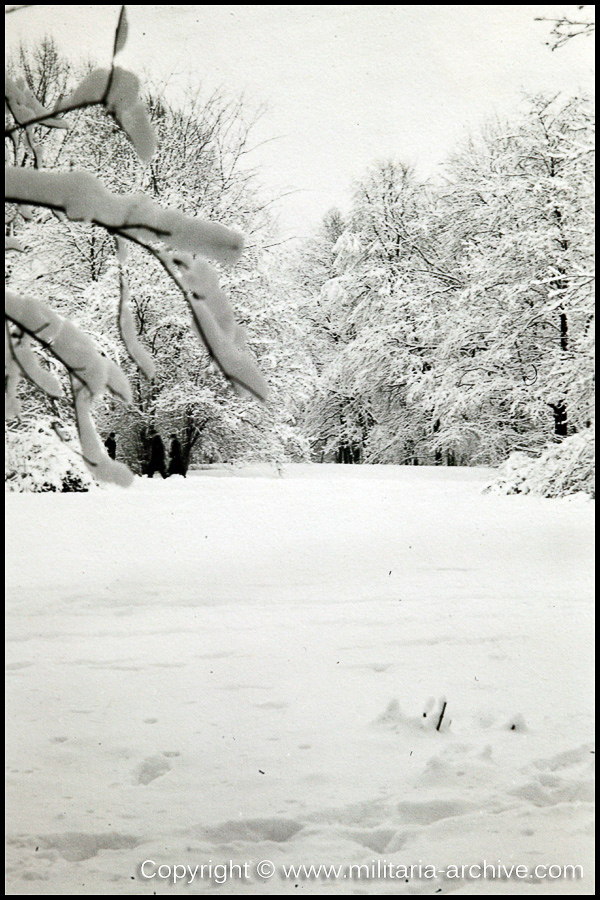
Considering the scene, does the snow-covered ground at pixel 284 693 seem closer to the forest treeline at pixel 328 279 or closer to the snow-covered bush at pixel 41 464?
the snow-covered bush at pixel 41 464

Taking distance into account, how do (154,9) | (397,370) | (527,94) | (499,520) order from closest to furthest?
(154,9) < (527,94) < (499,520) < (397,370)

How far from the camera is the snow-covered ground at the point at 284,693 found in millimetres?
1087

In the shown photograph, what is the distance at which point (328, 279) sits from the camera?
2479 millimetres

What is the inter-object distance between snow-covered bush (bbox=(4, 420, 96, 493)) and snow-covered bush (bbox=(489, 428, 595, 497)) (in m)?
1.86

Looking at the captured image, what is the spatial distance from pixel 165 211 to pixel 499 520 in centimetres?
244

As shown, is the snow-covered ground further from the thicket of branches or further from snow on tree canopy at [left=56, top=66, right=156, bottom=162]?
snow on tree canopy at [left=56, top=66, right=156, bottom=162]

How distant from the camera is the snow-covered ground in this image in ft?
3.57

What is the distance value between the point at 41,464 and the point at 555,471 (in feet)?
7.34

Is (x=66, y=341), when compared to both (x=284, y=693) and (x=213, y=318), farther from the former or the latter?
(x=284, y=693)

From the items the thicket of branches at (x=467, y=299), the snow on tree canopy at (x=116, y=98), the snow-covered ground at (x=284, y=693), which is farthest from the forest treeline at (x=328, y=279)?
the snow on tree canopy at (x=116, y=98)

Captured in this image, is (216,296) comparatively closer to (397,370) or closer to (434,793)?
(434,793)

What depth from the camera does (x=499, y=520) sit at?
2.84 m

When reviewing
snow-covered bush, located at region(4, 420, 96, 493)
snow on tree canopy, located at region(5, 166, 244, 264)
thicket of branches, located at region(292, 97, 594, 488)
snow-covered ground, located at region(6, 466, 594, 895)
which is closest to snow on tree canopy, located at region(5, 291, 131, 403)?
snow on tree canopy, located at region(5, 166, 244, 264)

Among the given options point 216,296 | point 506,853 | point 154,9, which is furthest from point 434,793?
point 154,9
